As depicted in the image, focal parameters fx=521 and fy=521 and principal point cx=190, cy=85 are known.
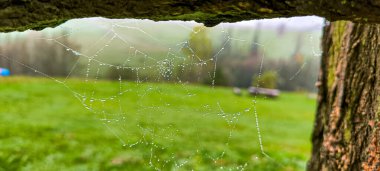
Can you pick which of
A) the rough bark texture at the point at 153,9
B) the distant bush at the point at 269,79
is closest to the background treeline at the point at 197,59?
the distant bush at the point at 269,79

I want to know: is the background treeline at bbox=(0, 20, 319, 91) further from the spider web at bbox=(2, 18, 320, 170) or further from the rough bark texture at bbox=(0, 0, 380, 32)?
the rough bark texture at bbox=(0, 0, 380, 32)

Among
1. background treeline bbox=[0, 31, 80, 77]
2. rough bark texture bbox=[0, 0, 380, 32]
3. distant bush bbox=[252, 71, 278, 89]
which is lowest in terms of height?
distant bush bbox=[252, 71, 278, 89]

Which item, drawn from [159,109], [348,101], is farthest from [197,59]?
[348,101]

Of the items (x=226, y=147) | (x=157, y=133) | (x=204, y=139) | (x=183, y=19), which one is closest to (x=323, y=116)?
(x=183, y=19)

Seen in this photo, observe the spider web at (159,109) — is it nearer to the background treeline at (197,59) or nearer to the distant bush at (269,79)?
the background treeline at (197,59)

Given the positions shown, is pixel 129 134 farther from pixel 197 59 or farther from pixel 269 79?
pixel 269 79

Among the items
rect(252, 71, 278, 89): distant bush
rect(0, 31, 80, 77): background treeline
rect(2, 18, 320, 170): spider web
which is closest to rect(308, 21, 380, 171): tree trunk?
rect(2, 18, 320, 170): spider web

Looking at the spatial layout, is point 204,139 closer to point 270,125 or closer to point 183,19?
point 270,125
